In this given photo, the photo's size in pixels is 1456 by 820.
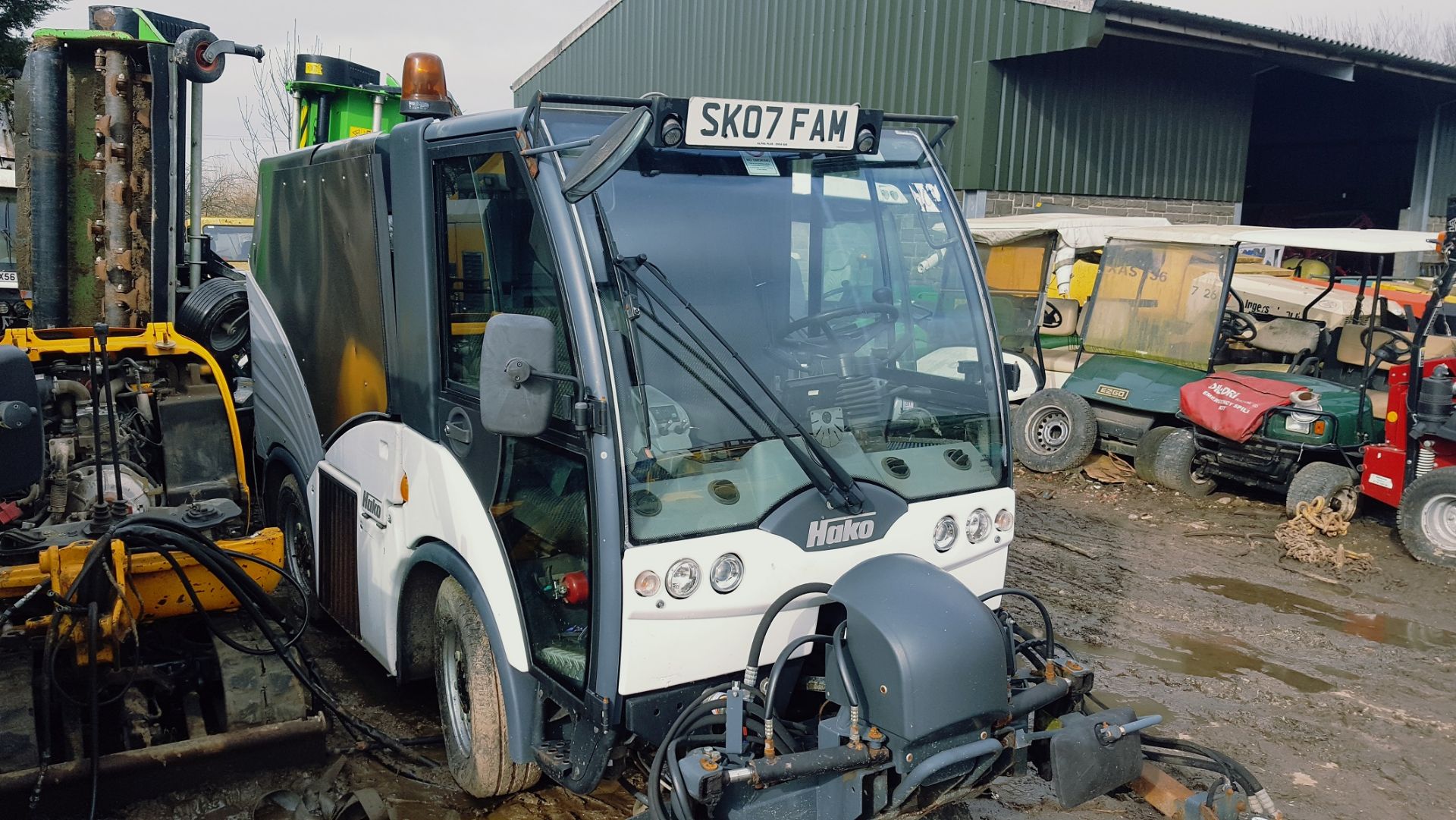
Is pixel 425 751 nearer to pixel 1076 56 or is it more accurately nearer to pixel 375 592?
pixel 375 592

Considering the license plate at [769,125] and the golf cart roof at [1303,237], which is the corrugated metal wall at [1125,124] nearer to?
the golf cart roof at [1303,237]

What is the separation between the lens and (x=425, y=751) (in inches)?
165

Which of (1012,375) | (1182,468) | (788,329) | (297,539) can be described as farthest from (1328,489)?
(297,539)

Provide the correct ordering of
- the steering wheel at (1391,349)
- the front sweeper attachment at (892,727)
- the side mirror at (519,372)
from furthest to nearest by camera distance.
→ 1. the steering wheel at (1391,349)
2. the side mirror at (519,372)
3. the front sweeper attachment at (892,727)

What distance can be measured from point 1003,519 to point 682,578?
1243mm

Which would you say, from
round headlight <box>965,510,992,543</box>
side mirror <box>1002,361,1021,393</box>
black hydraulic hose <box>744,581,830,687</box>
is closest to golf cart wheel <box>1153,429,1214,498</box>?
side mirror <box>1002,361,1021,393</box>

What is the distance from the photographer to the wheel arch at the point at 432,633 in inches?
133

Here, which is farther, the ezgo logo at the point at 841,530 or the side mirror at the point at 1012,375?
the side mirror at the point at 1012,375

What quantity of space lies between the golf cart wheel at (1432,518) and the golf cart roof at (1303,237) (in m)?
1.78

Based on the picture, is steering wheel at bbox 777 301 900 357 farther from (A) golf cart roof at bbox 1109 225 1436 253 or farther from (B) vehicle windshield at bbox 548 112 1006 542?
(A) golf cart roof at bbox 1109 225 1436 253

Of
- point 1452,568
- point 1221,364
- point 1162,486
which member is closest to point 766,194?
point 1452,568

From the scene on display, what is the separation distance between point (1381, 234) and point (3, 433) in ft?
29.8

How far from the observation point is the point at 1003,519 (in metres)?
3.73

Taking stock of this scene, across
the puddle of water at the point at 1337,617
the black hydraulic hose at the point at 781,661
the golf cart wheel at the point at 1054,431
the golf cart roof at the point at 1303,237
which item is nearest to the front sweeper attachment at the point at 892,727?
the black hydraulic hose at the point at 781,661
